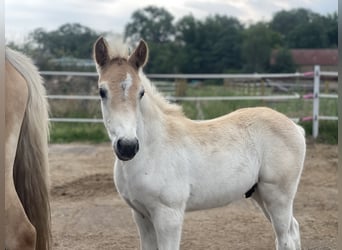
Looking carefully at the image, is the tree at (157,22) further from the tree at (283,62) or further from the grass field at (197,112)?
the grass field at (197,112)

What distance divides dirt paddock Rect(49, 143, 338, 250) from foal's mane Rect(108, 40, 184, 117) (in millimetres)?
1462

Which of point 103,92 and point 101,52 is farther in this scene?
point 101,52

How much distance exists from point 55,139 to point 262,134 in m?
7.10

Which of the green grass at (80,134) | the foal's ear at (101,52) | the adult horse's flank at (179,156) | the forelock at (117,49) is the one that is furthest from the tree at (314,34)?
the green grass at (80,134)

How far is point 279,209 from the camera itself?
116 inches

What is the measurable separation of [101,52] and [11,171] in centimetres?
79

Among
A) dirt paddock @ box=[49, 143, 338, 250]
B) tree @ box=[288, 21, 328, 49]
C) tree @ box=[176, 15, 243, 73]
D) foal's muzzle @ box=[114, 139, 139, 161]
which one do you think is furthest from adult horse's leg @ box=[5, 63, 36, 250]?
tree @ box=[176, 15, 243, 73]

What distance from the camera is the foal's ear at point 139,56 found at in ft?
8.11

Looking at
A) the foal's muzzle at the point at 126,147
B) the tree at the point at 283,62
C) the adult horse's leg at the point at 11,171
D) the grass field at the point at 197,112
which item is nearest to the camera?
the adult horse's leg at the point at 11,171

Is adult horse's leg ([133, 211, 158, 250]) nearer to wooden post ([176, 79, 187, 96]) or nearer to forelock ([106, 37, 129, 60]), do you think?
forelock ([106, 37, 129, 60])

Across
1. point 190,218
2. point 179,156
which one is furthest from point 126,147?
point 190,218

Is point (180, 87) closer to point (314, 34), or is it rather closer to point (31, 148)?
point (314, 34)

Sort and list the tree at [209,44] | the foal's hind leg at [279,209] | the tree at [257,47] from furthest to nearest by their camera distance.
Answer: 1. the tree at [209,44]
2. the tree at [257,47]
3. the foal's hind leg at [279,209]

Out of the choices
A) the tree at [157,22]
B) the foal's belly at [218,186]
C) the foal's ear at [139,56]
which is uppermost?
the tree at [157,22]
